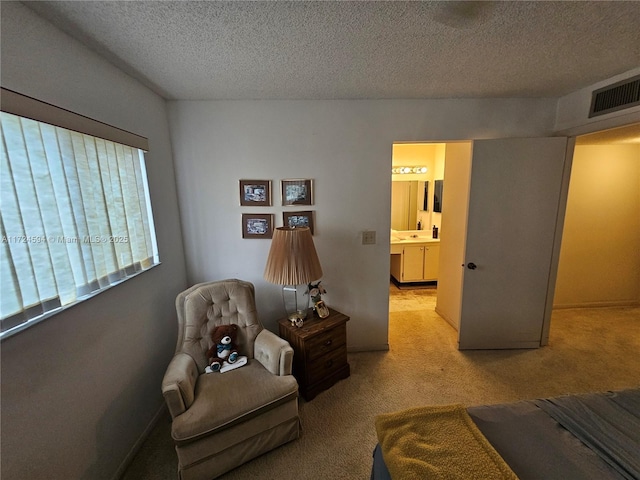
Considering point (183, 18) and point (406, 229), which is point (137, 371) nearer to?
point (183, 18)

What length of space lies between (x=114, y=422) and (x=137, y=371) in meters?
0.28

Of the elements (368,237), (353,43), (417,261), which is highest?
(353,43)

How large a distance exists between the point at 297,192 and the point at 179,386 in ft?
5.33

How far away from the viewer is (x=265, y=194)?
2.29 meters

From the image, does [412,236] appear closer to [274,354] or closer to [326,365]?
[326,365]

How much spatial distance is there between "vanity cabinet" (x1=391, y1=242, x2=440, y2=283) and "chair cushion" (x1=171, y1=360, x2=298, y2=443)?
2927 millimetres

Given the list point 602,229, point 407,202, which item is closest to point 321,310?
point 407,202

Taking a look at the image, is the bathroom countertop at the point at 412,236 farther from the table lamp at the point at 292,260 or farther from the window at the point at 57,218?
the window at the point at 57,218

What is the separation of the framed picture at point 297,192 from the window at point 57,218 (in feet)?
3.70

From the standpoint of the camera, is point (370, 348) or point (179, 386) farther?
point (370, 348)

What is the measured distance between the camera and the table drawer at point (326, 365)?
1.98 m

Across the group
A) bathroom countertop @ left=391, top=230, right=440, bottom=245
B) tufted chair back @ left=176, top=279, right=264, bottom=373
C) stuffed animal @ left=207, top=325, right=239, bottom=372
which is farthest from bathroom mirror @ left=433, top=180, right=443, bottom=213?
stuffed animal @ left=207, top=325, right=239, bottom=372

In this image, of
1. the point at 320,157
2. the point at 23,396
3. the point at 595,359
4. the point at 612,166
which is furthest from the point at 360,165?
the point at 612,166

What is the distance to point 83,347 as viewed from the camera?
1256mm
